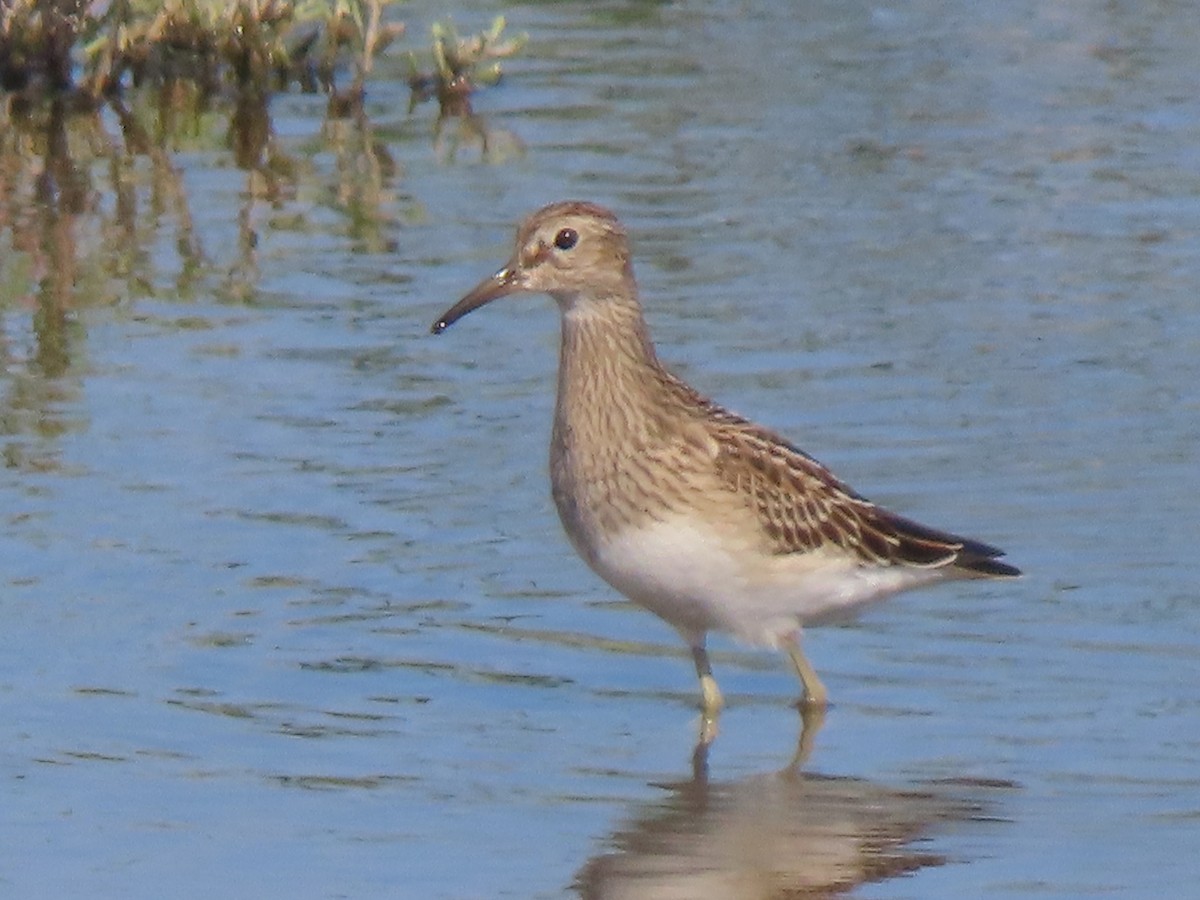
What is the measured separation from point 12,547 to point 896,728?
298cm

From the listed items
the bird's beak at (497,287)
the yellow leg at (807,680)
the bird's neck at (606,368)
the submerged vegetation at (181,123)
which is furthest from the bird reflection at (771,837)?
the submerged vegetation at (181,123)

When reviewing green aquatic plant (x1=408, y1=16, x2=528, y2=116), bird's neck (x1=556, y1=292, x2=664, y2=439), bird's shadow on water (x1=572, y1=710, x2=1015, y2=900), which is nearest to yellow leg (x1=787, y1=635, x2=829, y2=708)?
bird's shadow on water (x1=572, y1=710, x2=1015, y2=900)

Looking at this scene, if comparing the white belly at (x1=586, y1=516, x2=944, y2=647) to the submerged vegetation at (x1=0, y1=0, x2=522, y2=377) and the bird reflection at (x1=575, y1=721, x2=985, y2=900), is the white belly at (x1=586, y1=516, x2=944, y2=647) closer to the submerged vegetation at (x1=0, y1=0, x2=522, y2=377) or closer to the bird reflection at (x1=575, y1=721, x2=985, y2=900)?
the bird reflection at (x1=575, y1=721, x2=985, y2=900)

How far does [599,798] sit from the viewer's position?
727cm

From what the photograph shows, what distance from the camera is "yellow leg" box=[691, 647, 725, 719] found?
26.6 ft

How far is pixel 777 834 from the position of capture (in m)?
7.10

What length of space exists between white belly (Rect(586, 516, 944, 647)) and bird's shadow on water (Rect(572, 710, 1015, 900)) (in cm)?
49

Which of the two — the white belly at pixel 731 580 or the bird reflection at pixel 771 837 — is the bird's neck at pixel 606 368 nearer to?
the white belly at pixel 731 580

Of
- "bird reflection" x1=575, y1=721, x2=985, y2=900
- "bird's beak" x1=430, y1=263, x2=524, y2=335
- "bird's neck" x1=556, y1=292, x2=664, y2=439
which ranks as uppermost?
"bird's beak" x1=430, y1=263, x2=524, y2=335

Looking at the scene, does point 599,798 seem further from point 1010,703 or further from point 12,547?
point 12,547

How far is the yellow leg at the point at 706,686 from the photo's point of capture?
8102mm

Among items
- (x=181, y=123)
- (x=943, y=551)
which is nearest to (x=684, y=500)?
(x=943, y=551)

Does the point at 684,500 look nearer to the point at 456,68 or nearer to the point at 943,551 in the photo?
the point at 943,551

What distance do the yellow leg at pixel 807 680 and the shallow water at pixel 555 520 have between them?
9cm
